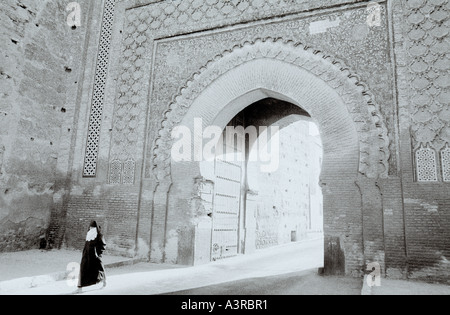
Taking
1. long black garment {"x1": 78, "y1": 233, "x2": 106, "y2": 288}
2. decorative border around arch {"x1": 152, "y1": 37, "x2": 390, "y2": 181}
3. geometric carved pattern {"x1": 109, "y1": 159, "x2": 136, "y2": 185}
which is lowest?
long black garment {"x1": 78, "y1": 233, "x2": 106, "y2": 288}

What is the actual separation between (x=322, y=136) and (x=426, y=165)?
4.70 ft

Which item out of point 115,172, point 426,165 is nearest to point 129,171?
point 115,172

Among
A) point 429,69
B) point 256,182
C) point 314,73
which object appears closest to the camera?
point 429,69

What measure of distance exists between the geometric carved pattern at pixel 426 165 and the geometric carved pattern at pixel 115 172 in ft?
16.0

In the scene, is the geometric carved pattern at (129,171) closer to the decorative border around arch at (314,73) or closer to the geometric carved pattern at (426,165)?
the decorative border around arch at (314,73)

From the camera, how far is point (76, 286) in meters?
4.14

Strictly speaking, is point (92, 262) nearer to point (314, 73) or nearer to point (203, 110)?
point (203, 110)

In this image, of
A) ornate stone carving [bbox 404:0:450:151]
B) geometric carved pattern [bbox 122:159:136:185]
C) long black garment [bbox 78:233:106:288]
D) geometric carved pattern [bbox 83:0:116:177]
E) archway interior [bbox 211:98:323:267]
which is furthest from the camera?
archway interior [bbox 211:98:323:267]

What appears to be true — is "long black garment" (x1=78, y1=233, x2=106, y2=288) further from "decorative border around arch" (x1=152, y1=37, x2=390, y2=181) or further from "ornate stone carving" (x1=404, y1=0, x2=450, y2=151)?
"ornate stone carving" (x1=404, y1=0, x2=450, y2=151)

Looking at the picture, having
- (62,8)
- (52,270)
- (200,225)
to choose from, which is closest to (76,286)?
(52,270)

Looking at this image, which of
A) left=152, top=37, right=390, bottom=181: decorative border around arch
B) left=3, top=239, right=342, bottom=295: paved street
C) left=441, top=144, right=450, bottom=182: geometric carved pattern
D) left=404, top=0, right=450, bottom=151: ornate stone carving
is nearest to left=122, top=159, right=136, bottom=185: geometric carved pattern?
left=152, top=37, right=390, bottom=181: decorative border around arch

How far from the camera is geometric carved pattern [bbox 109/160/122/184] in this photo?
6314 millimetres

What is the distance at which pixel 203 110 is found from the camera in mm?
6059

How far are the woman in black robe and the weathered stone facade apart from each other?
1840 millimetres
